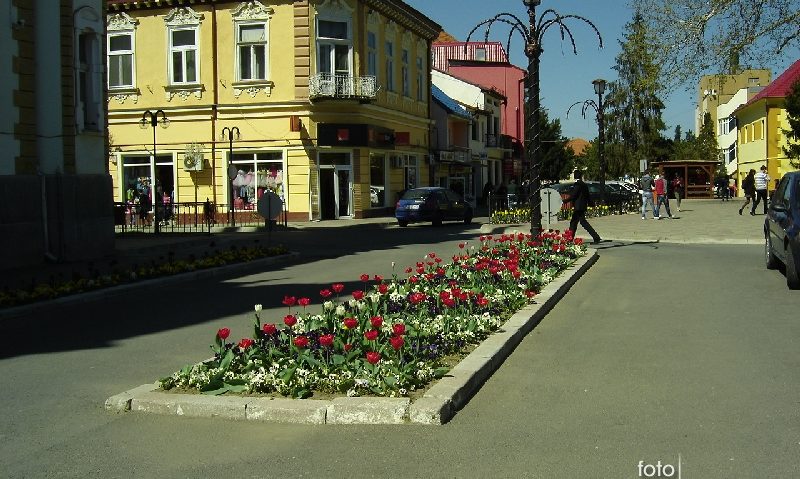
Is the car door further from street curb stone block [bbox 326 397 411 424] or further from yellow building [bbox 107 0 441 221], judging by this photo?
yellow building [bbox 107 0 441 221]

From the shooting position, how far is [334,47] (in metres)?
37.6

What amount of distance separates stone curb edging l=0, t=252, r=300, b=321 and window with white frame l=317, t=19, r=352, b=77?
62.8 feet

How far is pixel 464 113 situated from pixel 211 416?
51384mm

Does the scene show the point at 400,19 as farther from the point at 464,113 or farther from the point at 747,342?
the point at 747,342

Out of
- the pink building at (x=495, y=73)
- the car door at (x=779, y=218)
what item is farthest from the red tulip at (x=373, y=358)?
the pink building at (x=495, y=73)

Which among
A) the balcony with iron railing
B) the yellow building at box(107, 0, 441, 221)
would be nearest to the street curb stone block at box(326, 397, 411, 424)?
the yellow building at box(107, 0, 441, 221)

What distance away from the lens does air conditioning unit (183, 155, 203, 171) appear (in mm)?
38031

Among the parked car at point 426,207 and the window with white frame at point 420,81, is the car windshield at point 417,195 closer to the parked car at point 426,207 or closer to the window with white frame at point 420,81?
the parked car at point 426,207

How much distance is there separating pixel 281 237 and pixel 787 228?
18434 mm

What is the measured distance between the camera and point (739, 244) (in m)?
22.3

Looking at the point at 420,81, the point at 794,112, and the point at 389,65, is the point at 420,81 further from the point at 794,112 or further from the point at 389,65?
the point at 794,112

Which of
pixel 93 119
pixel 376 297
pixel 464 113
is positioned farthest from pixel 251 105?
pixel 376 297

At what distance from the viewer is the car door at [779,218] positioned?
12.9 meters

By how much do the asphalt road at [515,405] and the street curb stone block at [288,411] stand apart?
4.1 inches
